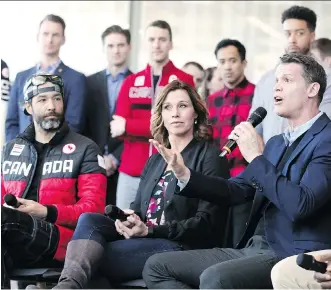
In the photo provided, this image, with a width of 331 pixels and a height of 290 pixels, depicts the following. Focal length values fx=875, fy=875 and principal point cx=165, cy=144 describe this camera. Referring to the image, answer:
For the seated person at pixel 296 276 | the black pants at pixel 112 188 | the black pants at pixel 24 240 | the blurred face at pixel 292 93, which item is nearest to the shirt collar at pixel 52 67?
the black pants at pixel 112 188

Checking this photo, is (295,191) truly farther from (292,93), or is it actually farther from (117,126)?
(117,126)

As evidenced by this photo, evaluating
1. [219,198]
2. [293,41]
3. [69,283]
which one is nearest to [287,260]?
[219,198]

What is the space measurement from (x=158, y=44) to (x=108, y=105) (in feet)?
1.71

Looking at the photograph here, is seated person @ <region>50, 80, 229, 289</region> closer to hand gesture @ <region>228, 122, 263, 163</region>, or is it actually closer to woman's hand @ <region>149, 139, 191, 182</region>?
woman's hand @ <region>149, 139, 191, 182</region>

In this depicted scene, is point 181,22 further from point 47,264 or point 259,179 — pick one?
point 259,179

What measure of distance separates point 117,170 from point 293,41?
1.41m

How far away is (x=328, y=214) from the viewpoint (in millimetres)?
3637

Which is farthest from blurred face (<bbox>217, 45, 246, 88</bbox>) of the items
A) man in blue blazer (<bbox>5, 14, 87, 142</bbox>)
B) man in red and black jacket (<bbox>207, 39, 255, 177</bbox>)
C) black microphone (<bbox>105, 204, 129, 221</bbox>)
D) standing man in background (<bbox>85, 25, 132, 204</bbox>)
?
black microphone (<bbox>105, 204, 129, 221</bbox>)

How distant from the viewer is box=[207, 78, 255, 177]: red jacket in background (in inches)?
210

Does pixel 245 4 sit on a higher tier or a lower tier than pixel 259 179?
higher

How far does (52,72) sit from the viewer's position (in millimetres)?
5742

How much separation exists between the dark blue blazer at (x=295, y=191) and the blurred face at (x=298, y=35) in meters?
1.41

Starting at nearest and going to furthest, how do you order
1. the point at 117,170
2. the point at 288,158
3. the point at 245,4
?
the point at 288,158 < the point at 117,170 < the point at 245,4

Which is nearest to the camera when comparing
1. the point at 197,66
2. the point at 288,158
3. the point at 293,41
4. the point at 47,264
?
the point at 288,158
